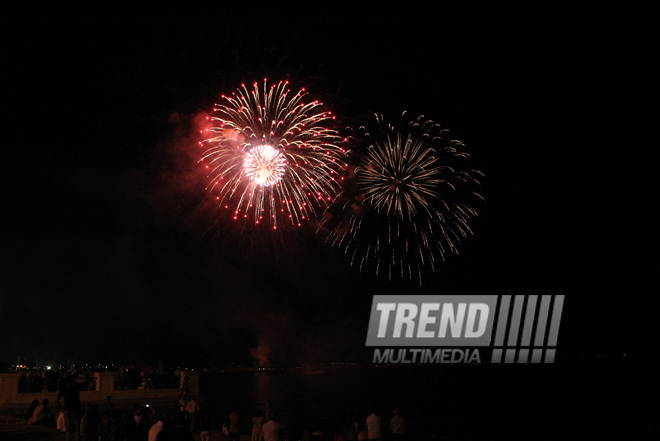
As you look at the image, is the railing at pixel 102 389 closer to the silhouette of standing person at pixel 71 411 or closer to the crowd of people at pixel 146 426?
the crowd of people at pixel 146 426

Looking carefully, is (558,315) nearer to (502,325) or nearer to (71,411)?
(502,325)

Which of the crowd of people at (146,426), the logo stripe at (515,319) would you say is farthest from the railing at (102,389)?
the logo stripe at (515,319)

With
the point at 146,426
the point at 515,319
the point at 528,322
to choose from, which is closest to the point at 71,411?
the point at 146,426

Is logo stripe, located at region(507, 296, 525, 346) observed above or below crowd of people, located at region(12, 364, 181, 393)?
above

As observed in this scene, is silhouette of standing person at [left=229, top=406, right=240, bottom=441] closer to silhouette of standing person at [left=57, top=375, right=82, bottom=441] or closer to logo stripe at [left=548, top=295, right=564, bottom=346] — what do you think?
silhouette of standing person at [left=57, top=375, right=82, bottom=441]

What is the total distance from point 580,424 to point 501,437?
63.6ft

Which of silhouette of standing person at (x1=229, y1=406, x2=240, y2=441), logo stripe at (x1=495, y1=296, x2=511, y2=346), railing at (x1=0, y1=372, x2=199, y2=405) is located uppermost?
logo stripe at (x1=495, y1=296, x2=511, y2=346)

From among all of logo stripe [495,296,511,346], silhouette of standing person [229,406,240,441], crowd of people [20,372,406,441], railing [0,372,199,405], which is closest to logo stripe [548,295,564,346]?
logo stripe [495,296,511,346]

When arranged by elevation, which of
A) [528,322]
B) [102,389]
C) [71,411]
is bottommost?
[102,389]

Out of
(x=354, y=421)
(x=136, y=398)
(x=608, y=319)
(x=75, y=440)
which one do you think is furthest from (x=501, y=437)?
(x=608, y=319)

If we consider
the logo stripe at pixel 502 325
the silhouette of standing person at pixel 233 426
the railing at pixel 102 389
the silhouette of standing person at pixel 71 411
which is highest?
the logo stripe at pixel 502 325

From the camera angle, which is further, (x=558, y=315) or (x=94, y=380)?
(x=558, y=315)

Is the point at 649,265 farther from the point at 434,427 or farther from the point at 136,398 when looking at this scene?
the point at 136,398

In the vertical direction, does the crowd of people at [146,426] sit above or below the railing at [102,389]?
above
